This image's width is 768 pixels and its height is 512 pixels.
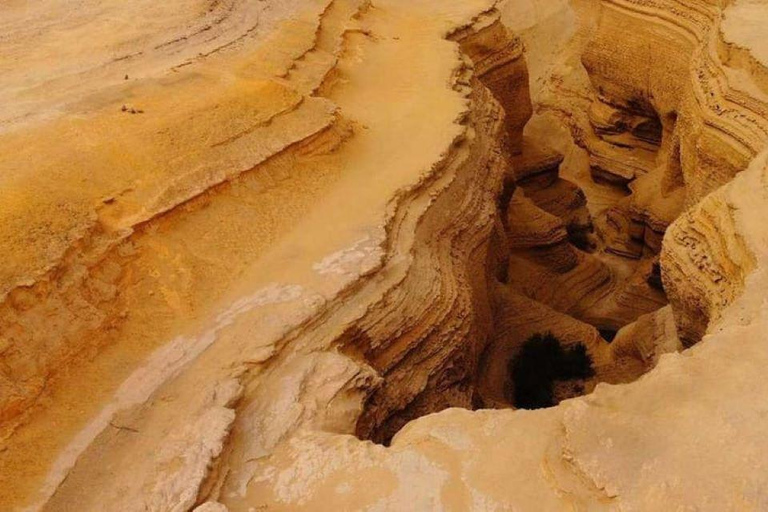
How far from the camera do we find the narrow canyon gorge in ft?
13.8

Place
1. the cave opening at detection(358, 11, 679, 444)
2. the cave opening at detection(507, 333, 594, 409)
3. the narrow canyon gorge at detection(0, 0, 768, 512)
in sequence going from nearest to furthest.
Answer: the narrow canyon gorge at detection(0, 0, 768, 512) → the cave opening at detection(358, 11, 679, 444) → the cave opening at detection(507, 333, 594, 409)

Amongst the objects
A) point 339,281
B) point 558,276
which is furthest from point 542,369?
point 339,281

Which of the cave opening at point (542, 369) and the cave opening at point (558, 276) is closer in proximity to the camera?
the cave opening at point (558, 276)

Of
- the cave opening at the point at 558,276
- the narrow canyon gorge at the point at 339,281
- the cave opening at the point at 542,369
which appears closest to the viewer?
the narrow canyon gorge at the point at 339,281

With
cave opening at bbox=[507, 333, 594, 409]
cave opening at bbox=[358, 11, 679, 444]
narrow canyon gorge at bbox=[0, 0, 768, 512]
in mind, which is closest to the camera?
narrow canyon gorge at bbox=[0, 0, 768, 512]

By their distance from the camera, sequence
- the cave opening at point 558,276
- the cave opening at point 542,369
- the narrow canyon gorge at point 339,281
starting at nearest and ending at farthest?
the narrow canyon gorge at point 339,281
the cave opening at point 558,276
the cave opening at point 542,369

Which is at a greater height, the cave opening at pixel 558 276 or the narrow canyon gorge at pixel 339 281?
the narrow canyon gorge at pixel 339 281

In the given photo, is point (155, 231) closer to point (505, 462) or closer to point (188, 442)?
point (188, 442)

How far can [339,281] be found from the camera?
241 inches

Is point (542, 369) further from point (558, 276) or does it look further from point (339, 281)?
point (339, 281)

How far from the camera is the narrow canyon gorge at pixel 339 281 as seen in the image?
13.8 ft

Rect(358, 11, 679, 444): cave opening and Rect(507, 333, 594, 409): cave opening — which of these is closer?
Rect(358, 11, 679, 444): cave opening

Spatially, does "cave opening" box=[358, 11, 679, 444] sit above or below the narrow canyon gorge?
below

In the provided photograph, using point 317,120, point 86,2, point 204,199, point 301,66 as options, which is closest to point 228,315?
point 204,199
